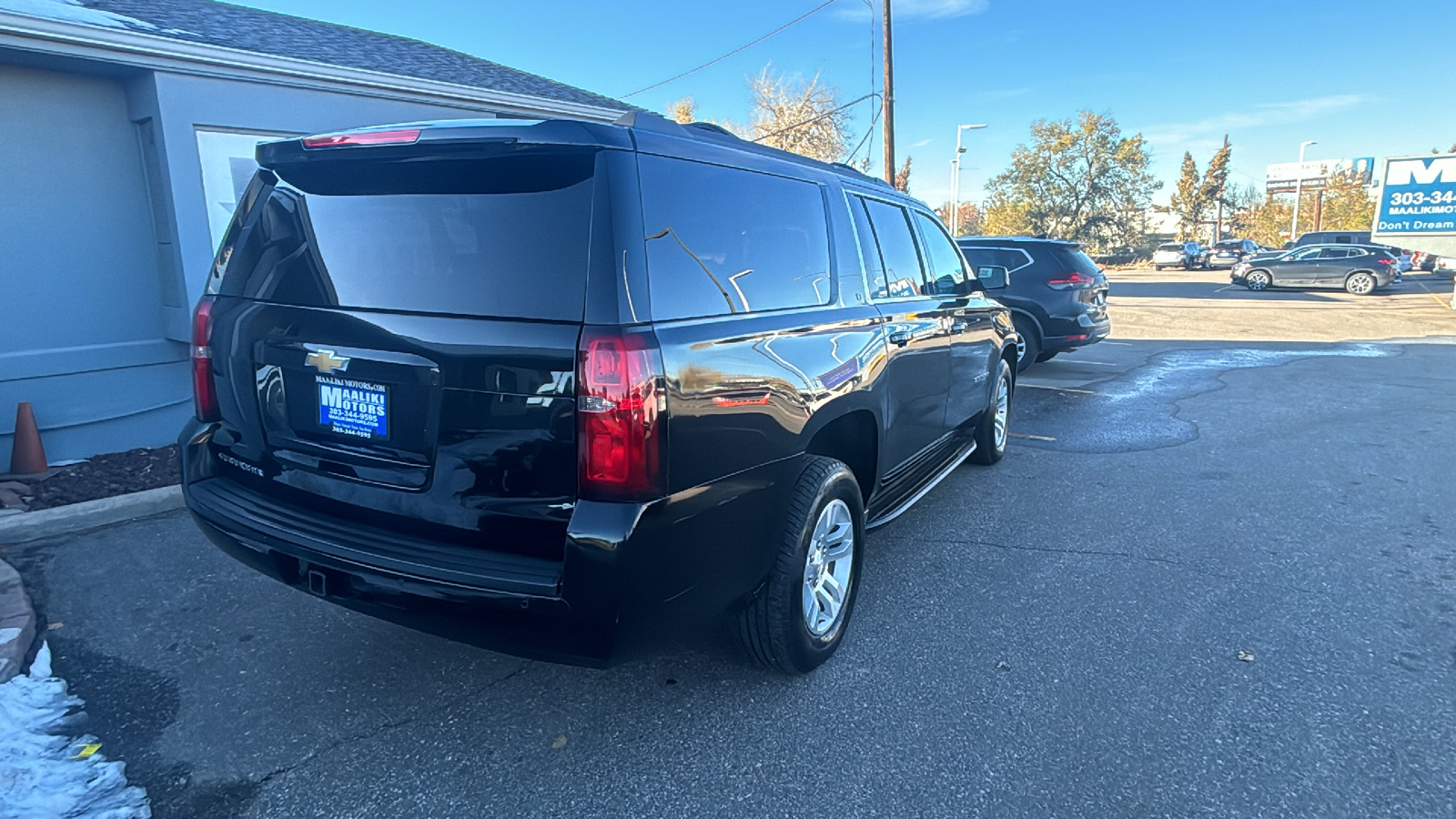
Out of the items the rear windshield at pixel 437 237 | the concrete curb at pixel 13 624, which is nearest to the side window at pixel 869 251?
the rear windshield at pixel 437 237

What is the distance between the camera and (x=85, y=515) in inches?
184

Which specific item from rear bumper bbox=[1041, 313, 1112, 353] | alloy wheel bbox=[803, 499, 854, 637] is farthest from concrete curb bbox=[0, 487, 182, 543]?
rear bumper bbox=[1041, 313, 1112, 353]

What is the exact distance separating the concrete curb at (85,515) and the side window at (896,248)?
14.7 feet

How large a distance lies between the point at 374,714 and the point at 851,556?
1916 millimetres

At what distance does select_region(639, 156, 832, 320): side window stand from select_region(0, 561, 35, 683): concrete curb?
2857 millimetres

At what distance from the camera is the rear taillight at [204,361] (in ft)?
9.74

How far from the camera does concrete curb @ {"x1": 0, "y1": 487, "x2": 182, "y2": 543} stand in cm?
445

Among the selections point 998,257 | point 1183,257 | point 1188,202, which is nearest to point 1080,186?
point 1183,257

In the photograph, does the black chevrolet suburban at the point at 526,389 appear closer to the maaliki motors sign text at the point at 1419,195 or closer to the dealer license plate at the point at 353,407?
the dealer license plate at the point at 353,407

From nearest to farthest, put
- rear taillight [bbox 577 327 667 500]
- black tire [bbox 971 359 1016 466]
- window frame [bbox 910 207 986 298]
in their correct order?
rear taillight [bbox 577 327 667 500], window frame [bbox 910 207 986 298], black tire [bbox 971 359 1016 466]

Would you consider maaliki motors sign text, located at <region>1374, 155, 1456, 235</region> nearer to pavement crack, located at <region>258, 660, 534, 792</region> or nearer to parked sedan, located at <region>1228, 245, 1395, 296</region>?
parked sedan, located at <region>1228, 245, 1395, 296</region>

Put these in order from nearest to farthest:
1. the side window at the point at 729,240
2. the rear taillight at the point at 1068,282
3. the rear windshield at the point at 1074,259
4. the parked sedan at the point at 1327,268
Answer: the side window at the point at 729,240, the rear taillight at the point at 1068,282, the rear windshield at the point at 1074,259, the parked sedan at the point at 1327,268

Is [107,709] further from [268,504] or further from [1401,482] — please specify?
[1401,482]

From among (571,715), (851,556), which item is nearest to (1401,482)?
(851,556)
